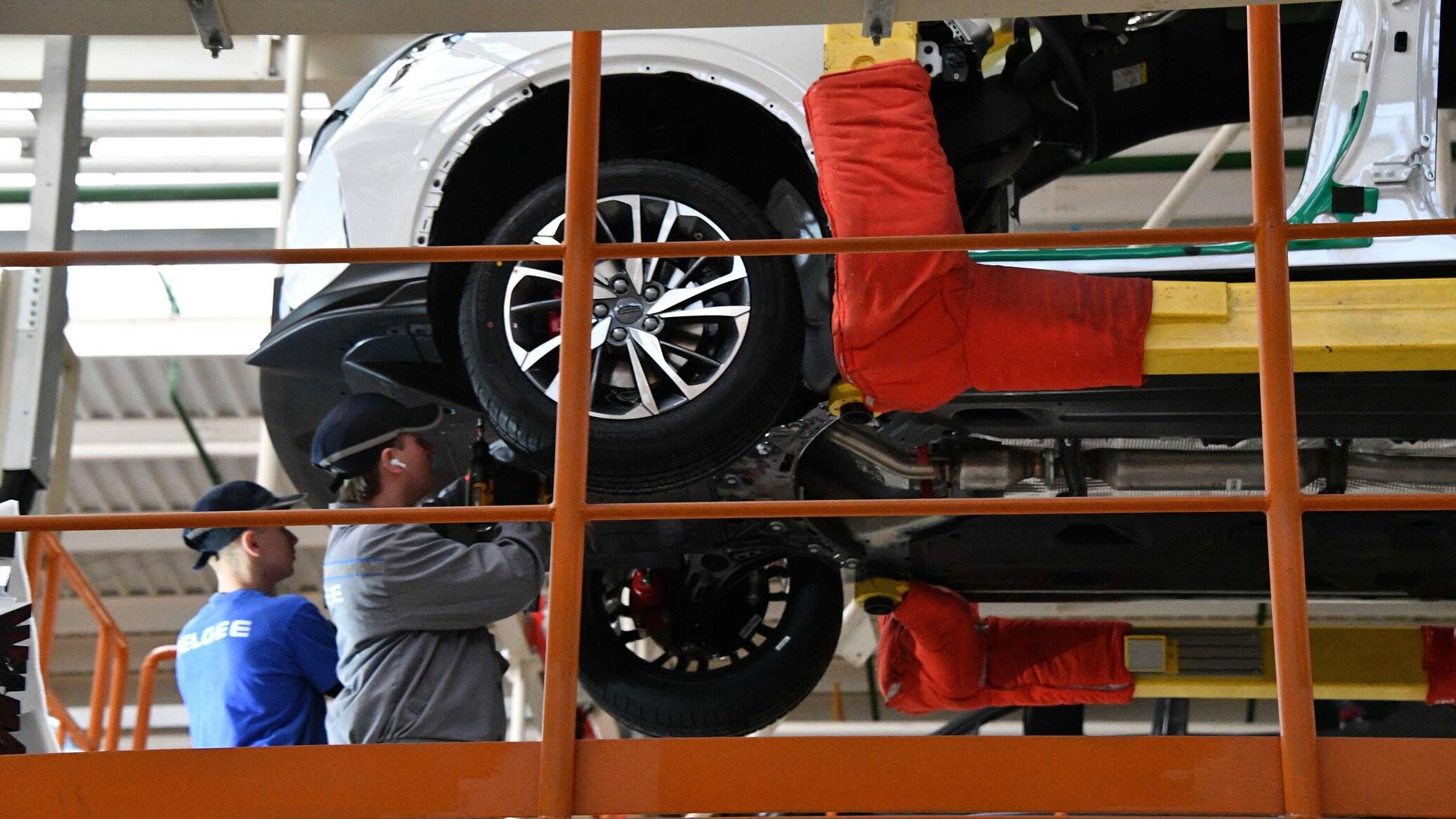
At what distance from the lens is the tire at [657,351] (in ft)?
12.1

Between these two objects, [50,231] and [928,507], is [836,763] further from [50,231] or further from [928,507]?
[50,231]

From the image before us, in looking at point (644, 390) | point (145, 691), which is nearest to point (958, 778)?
point (644, 390)

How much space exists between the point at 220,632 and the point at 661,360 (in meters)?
1.25

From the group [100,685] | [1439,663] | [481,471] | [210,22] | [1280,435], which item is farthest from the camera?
[100,685]

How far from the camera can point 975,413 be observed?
148 inches

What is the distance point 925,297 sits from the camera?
345cm

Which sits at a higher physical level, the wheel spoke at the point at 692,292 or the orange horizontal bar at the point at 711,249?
the wheel spoke at the point at 692,292

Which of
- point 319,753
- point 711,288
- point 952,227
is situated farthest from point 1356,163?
point 319,753

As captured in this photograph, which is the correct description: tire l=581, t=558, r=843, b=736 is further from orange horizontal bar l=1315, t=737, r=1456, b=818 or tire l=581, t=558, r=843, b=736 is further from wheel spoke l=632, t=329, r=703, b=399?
orange horizontal bar l=1315, t=737, r=1456, b=818

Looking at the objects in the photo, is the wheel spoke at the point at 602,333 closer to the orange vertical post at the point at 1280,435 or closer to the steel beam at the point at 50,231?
the orange vertical post at the point at 1280,435

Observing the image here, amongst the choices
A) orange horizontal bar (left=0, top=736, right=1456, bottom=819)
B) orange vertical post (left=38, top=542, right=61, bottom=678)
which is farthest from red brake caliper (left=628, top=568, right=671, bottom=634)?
orange horizontal bar (left=0, top=736, right=1456, bottom=819)

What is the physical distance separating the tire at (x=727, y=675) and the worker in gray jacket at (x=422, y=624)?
1083 millimetres

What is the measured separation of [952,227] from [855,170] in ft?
0.81

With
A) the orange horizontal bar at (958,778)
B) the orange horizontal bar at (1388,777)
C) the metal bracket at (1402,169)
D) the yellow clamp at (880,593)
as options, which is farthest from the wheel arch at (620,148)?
the orange horizontal bar at (1388,777)
